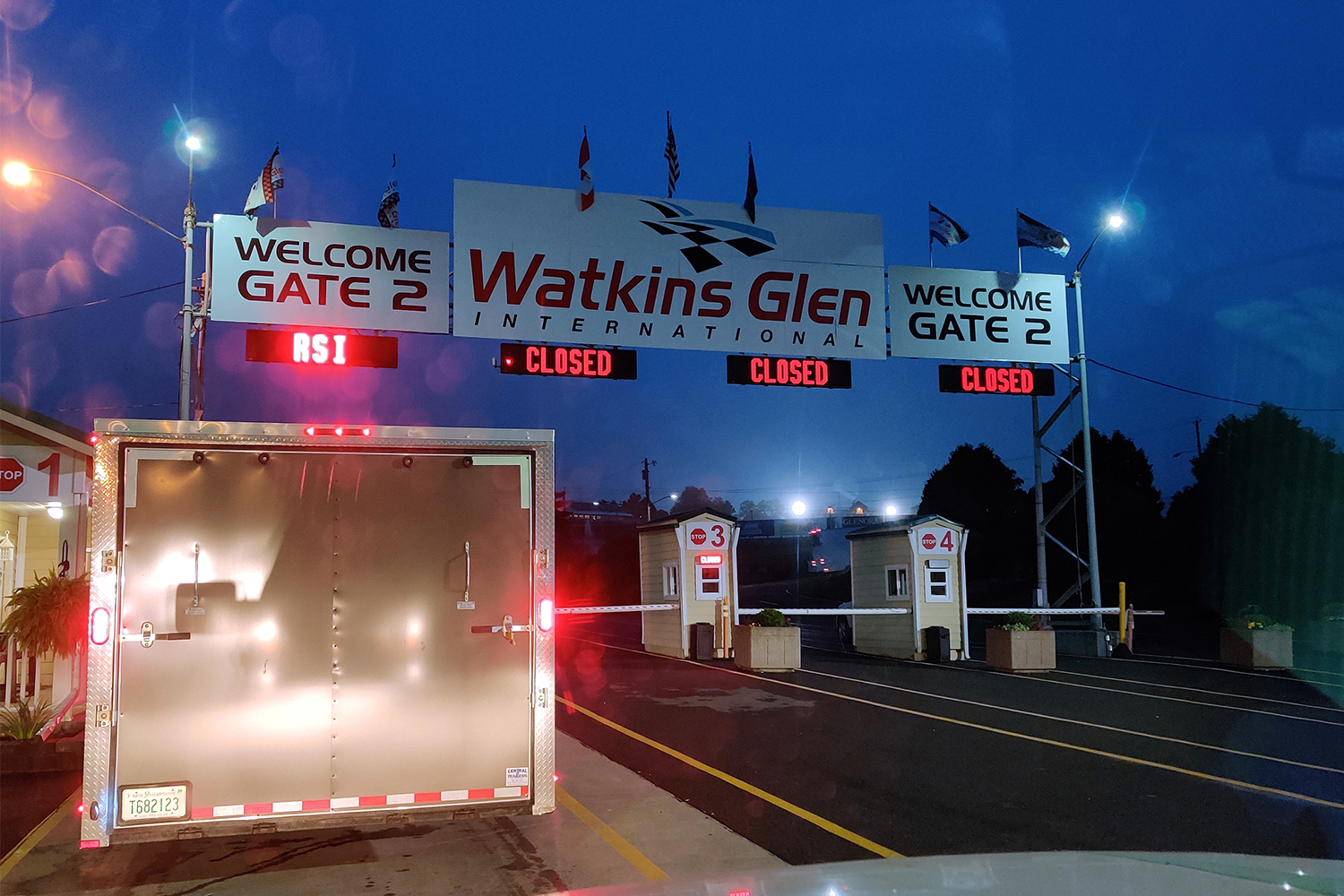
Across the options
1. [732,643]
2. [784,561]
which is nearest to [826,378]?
[732,643]

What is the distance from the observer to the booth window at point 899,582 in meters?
22.0

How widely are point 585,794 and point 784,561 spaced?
→ 3130 inches

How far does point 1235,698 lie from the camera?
1473 cm

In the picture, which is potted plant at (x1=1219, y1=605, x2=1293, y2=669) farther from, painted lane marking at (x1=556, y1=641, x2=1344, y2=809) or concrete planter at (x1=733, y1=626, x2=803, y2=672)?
concrete planter at (x1=733, y1=626, x2=803, y2=672)

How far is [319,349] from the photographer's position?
51.2 ft

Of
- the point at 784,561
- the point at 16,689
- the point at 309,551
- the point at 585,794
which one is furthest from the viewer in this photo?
the point at 784,561

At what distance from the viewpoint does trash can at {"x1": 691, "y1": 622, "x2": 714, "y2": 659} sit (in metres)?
21.0

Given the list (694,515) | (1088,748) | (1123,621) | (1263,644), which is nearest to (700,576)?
(694,515)

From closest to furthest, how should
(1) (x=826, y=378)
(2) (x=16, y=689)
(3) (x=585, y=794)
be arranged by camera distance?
1. (3) (x=585, y=794)
2. (2) (x=16, y=689)
3. (1) (x=826, y=378)

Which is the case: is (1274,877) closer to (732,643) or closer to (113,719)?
(113,719)

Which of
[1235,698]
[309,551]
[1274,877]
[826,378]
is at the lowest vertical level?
[1235,698]

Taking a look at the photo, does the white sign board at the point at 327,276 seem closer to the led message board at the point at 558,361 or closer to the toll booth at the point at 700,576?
the led message board at the point at 558,361

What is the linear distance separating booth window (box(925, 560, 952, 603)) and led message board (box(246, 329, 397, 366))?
1211 centimetres

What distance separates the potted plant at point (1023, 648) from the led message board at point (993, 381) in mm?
4501
